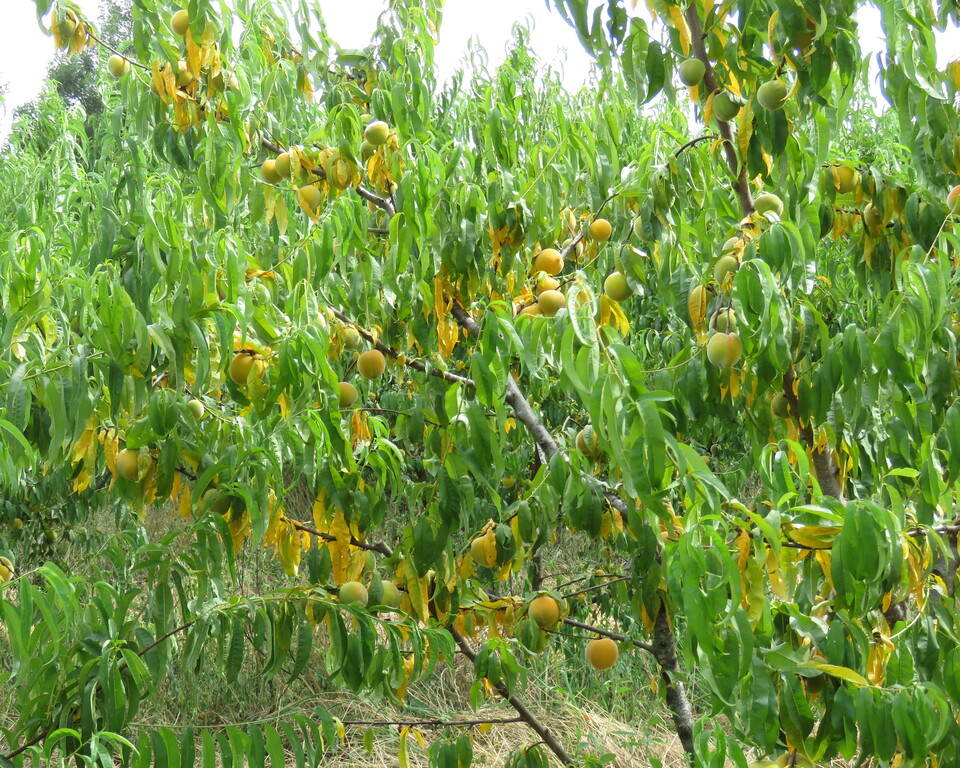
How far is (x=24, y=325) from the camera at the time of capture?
136 centimetres

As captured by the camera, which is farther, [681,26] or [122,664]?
[122,664]

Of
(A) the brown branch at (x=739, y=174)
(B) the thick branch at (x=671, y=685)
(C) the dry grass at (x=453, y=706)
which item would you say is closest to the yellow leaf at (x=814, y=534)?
(A) the brown branch at (x=739, y=174)

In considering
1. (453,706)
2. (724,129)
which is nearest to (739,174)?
(724,129)

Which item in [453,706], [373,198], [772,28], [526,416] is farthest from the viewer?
[453,706]

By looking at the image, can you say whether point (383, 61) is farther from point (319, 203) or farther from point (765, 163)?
point (765, 163)

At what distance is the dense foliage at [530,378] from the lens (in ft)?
3.60

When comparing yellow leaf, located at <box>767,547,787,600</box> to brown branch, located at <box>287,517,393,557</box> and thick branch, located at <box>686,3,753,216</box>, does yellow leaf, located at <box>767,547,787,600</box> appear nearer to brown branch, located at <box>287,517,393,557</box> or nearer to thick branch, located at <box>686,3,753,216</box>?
thick branch, located at <box>686,3,753,216</box>

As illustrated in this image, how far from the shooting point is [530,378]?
5.38 ft

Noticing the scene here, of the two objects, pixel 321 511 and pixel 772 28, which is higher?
pixel 772 28

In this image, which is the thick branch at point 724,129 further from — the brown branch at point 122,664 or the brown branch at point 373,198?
the brown branch at point 122,664

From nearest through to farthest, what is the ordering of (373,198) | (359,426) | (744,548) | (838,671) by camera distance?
1. (838,671)
2. (744,548)
3. (359,426)
4. (373,198)

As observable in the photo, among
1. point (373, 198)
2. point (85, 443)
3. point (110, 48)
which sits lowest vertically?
point (85, 443)

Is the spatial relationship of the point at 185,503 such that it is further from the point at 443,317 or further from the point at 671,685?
the point at 671,685

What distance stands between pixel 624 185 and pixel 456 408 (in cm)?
54
